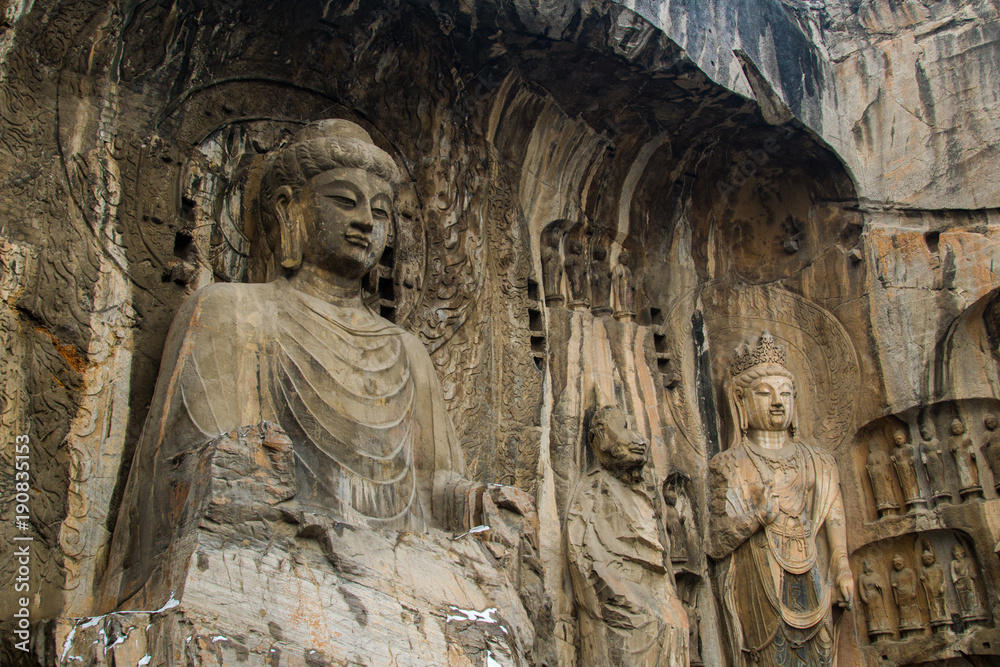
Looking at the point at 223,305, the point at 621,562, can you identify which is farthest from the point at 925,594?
the point at 223,305

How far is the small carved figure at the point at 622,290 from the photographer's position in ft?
23.7

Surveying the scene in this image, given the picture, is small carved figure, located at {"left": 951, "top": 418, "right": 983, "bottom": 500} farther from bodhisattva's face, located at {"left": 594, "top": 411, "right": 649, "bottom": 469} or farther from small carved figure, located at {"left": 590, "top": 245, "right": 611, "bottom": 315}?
small carved figure, located at {"left": 590, "top": 245, "right": 611, "bottom": 315}

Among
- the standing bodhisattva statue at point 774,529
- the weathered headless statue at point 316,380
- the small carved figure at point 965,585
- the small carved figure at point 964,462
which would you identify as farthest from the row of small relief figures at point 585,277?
the small carved figure at point 965,585

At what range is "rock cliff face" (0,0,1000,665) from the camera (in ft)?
17.9

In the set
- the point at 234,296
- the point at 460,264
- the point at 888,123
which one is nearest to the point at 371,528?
the point at 234,296

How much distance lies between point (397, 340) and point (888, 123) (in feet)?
12.2

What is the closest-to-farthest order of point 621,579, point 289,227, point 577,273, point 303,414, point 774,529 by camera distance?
point 303,414, point 289,227, point 621,579, point 774,529, point 577,273

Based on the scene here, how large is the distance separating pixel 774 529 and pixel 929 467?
3.38ft

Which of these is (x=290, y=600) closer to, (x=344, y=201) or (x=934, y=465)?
(x=344, y=201)

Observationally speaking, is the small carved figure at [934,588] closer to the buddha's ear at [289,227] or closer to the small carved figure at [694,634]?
the small carved figure at [694,634]

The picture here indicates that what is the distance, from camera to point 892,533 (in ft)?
22.3

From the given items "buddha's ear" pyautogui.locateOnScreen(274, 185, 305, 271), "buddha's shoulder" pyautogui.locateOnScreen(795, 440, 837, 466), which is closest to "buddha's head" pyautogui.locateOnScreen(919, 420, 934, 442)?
"buddha's shoulder" pyautogui.locateOnScreen(795, 440, 837, 466)

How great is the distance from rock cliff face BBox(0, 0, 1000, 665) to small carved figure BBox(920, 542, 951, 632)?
0.07 feet

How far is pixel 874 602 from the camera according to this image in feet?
22.3
